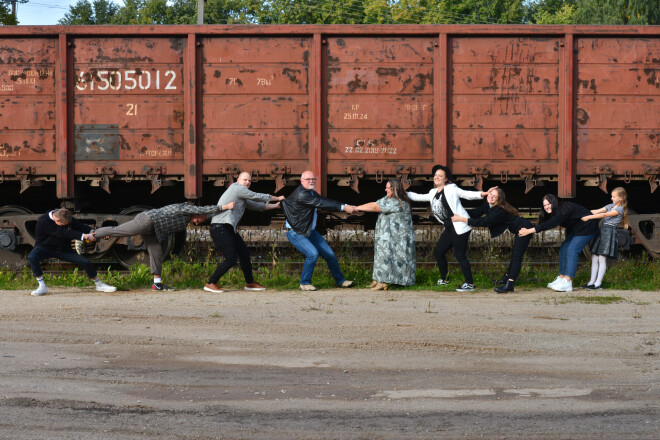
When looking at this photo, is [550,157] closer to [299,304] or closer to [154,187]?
[299,304]

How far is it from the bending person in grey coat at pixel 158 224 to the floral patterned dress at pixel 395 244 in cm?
193

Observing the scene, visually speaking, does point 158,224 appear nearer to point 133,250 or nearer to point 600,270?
point 133,250

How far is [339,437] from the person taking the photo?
176 inches

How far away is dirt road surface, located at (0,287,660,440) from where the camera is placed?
184 inches

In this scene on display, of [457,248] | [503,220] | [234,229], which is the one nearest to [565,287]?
[503,220]

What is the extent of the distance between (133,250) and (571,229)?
600 centimetres

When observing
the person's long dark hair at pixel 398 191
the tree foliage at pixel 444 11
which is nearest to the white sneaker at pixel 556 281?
the person's long dark hair at pixel 398 191

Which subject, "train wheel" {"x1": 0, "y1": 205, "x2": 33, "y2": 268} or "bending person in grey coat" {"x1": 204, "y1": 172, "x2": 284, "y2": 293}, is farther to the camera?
"train wheel" {"x1": 0, "y1": 205, "x2": 33, "y2": 268}

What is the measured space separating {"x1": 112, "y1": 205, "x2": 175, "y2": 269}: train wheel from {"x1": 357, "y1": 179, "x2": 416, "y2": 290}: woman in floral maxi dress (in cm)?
298

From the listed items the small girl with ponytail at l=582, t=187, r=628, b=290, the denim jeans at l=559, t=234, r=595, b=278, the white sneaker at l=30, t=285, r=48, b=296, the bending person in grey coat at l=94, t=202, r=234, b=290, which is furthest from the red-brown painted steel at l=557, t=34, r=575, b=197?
the white sneaker at l=30, t=285, r=48, b=296

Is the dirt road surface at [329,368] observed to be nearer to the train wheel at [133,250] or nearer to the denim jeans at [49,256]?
the denim jeans at [49,256]

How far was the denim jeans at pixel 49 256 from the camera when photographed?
30.5 ft

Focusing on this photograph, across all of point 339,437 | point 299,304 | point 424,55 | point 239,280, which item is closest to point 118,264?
point 239,280

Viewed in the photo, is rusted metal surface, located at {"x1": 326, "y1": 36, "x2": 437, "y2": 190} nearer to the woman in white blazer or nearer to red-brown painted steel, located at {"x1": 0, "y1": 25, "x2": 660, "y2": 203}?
red-brown painted steel, located at {"x1": 0, "y1": 25, "x2": 660, "y2": 203}
